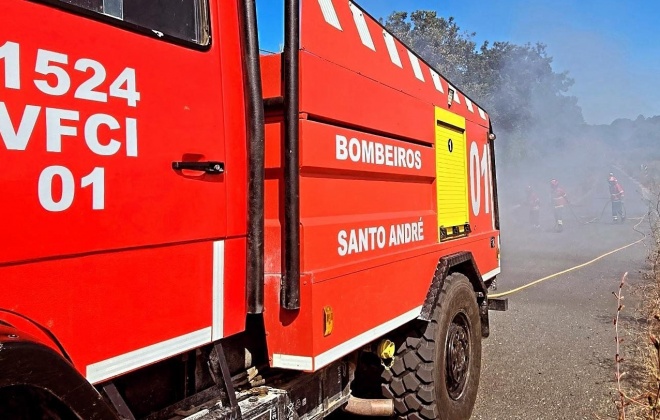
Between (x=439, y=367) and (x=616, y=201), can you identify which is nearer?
(x=439, y=367)

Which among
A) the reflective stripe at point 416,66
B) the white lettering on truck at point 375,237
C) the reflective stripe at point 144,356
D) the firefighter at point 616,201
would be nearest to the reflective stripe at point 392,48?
the reflective stripe at point 416,66

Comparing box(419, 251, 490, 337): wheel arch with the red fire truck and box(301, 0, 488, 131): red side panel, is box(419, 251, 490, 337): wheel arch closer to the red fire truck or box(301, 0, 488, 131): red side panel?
the red fire truck

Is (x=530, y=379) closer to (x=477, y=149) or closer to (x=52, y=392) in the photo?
(x=477, y=149)

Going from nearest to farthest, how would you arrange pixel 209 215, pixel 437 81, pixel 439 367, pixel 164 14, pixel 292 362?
pixel 164 14
pixel 209 215
pixel 292 362
pixel 439 367
pixel 437 81

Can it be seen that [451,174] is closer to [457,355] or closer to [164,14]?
[457,355]

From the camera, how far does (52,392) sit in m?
1.24

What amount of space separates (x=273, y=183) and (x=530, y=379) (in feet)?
11.1

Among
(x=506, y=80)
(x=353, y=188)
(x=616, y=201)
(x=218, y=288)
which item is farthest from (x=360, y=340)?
(x=506, y=80)

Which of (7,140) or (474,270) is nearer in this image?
(7,140)

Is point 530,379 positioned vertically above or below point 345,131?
below

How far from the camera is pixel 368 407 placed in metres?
3.04

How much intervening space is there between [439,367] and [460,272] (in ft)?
2.63

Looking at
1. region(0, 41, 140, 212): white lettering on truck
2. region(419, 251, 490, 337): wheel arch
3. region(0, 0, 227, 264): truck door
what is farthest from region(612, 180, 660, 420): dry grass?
region(0, 41, 140, 212): white lettering on truck

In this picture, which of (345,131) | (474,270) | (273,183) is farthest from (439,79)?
(273,183)
